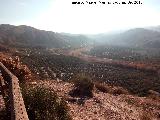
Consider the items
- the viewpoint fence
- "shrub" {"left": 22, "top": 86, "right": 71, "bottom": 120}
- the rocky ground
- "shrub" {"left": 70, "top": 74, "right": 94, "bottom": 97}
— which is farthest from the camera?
"shrub" {"left": 70, "top": 74, "right": 94, "bottom": 97}

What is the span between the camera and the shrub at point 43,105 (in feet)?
53.1

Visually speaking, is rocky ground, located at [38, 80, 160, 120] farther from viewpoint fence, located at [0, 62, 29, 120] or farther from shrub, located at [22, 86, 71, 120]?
shrub, located at [22, 86, 71, 120]

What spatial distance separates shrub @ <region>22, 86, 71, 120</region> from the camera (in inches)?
637

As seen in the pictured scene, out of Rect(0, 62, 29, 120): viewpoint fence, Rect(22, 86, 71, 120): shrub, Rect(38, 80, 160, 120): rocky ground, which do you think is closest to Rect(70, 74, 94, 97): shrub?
Rect(38, 80, 160, 120): rocky ground

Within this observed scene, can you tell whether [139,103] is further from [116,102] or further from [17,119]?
[17,119]

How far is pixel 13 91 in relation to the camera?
17219mm

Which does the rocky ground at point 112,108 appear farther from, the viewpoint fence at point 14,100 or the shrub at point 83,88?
the viewpoint fence at point 14,100

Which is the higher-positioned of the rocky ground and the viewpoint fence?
the viewpoint fence

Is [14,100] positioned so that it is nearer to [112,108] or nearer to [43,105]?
[43,105]

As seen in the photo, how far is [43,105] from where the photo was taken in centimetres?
1742

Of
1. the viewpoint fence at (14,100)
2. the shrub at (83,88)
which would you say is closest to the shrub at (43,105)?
the viewpoint fence at (14,100)

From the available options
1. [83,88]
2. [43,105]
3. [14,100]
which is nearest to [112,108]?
[83,88]

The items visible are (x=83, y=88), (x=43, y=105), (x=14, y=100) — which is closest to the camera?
(x=14, y=100)

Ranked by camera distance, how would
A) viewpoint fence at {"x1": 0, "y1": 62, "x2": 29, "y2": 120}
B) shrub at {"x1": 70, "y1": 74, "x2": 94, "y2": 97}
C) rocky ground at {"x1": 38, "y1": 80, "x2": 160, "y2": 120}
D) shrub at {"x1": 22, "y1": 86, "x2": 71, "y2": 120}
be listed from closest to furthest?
viewpoint fence at {"x1": 0, "y1": 62, "x2": 29, "y2": 120}, shrub at {"x1": 22, "y1": 86, "x2": 71, "y2": 120}, rocky ground at {"x1": 38, "y1": 80, "x2": 160, "y2": 120}, shrub at {"x1": 70, "y1": 74, "x2": 94, "y2": 97}
